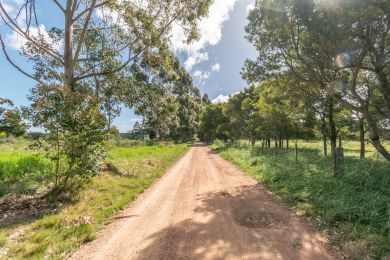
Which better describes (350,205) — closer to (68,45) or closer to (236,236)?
(236,236)

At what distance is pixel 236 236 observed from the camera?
635 cm

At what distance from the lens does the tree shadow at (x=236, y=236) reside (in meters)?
5.43

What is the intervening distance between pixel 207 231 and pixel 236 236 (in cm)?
78

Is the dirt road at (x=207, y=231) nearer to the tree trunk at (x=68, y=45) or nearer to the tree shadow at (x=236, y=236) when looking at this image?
the tree shadow at (x=236, y=236)

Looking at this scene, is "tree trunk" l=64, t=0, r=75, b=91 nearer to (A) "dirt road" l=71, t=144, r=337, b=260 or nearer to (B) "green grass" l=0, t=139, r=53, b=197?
(B) "green grass" l=0, t=139, r=53, b=197

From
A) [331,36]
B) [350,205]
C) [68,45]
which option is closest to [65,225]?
[350,205]

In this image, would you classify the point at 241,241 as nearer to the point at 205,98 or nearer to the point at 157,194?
the point at 157,194

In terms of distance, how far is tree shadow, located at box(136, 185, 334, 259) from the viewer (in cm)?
543

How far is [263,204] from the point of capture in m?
9.50

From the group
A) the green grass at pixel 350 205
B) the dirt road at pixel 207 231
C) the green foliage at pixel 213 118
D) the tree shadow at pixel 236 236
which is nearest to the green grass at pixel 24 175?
the dirt road at pixel 207 231

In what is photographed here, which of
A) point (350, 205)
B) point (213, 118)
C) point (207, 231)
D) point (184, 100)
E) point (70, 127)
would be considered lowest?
point (207, 231)

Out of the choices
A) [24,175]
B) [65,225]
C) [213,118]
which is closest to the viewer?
[65,225]

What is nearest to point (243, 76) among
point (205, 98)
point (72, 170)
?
point (72, 170)

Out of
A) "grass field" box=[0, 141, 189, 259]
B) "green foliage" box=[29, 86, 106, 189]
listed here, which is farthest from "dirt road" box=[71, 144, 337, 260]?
"green foliage" box=[29, 86, 106, 189]
